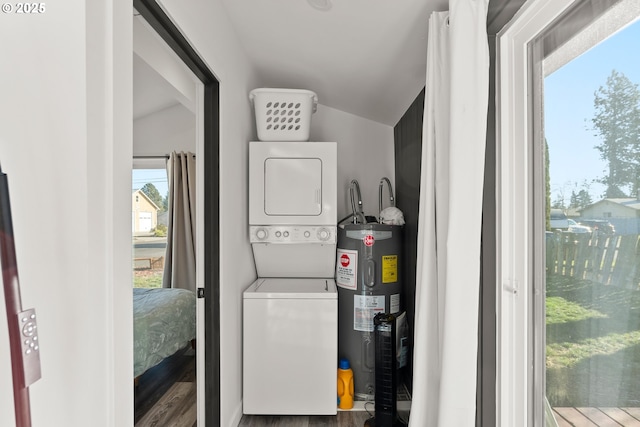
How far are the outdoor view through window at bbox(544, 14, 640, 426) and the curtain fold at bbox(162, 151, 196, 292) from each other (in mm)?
1582

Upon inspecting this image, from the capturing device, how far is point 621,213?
95 cm

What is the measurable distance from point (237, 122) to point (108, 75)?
4.73 feet

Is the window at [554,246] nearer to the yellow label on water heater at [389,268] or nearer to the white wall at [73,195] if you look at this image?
the yellow label on water heater at [389,268]

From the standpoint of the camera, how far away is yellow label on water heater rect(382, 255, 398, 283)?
8.13 feet

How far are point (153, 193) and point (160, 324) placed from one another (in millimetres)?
622

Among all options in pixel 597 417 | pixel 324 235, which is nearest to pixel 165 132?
pixel 324 235

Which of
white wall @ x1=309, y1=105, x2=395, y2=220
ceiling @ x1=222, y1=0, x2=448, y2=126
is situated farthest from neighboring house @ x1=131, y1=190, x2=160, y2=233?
white wall @ x1=309, y1=105, x2=395, y2=220

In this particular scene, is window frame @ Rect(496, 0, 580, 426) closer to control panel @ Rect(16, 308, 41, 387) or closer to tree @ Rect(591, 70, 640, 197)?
tree @ Rect(591, 70, 640, 197)

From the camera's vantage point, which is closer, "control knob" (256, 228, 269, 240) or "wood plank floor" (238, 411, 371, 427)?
"wood plank floor" (238, 411, 371, 427)

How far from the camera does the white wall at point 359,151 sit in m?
3.23

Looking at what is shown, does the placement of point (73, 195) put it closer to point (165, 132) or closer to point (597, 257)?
point (165, 132)

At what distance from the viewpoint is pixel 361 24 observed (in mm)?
1825

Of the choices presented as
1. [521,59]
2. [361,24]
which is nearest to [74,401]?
[521,59]

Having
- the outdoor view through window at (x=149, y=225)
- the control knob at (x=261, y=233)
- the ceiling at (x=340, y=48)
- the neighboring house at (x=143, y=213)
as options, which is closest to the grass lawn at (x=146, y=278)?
the outdoor view through window at (x=149, y=225)
